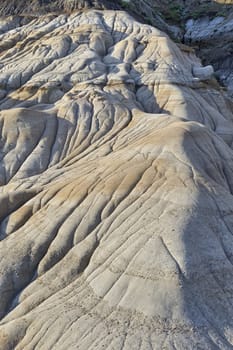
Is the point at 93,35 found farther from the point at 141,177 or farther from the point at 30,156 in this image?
the point at 141,177

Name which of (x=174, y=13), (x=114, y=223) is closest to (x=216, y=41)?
(x=174, y=13)

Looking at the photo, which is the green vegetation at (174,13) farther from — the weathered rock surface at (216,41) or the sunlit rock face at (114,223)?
the sunlit rock face at (114,223)

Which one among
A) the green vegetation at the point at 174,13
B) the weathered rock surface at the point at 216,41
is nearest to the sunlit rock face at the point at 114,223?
the weathered rock surface at the point at 216,41

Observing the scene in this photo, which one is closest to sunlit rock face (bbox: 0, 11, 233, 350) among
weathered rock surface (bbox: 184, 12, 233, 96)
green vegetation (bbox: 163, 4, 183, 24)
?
weathered rock surface (bbox: 184, 12, 233, 96)

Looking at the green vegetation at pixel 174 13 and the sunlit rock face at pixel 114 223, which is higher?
the sunlit rock face at pixel 114 223

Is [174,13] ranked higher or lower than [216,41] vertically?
higher

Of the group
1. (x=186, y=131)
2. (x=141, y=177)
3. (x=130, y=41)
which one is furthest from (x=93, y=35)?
(x=141, y=177)

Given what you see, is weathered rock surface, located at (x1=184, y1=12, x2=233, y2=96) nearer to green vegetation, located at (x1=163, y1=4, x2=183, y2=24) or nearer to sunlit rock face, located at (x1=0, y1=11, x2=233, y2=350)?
green vegetation, located at (x1=163, y1=4, x2=183, y2=24)

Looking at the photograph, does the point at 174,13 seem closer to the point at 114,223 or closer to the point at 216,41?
the point at 216,41
